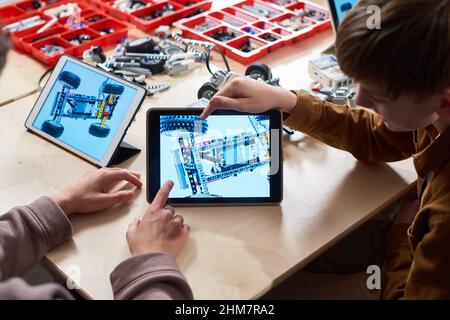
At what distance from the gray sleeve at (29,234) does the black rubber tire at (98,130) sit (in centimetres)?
20

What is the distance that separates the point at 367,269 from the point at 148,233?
0.44 metres

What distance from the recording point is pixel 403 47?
76 centimetres

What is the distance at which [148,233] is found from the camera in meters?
0.92

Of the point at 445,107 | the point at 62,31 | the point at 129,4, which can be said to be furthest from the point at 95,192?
the point at 129,4

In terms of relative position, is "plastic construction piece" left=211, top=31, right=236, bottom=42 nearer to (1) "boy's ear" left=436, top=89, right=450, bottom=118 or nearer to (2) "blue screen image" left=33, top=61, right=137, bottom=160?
(2) "blue screen image" left=33, top=61, right=137, bottom=160

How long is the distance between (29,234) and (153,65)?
23.7 inches

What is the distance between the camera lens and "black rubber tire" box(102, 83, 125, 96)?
3.64 ft

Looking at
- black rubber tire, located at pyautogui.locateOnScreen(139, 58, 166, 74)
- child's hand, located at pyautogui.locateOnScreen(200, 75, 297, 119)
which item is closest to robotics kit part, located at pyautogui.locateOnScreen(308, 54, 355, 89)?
child's hand, located at pyautogui.locateOnScreen(200, 75, 297, 119)

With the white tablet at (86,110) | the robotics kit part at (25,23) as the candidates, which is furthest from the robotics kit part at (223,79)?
the robotics kit part at (25,23)

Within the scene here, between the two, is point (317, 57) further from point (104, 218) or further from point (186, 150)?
point (104, 218)

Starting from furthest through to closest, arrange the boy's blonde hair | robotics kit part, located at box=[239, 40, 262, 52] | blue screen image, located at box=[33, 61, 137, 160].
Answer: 1. robotics kit part, located at box=[239, 40, 262, 52]
2. blue screen image, located at box=[33, 61, 137, 160]
3. the boy's blonde hair

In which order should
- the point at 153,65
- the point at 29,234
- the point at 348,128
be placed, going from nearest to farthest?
the point at 29,234 → the point at 348,128 → the point at 153,65

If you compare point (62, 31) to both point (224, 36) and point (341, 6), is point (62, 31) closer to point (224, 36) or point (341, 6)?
point (224, 36)

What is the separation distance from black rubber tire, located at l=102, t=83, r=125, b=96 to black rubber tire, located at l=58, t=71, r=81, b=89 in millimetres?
71
